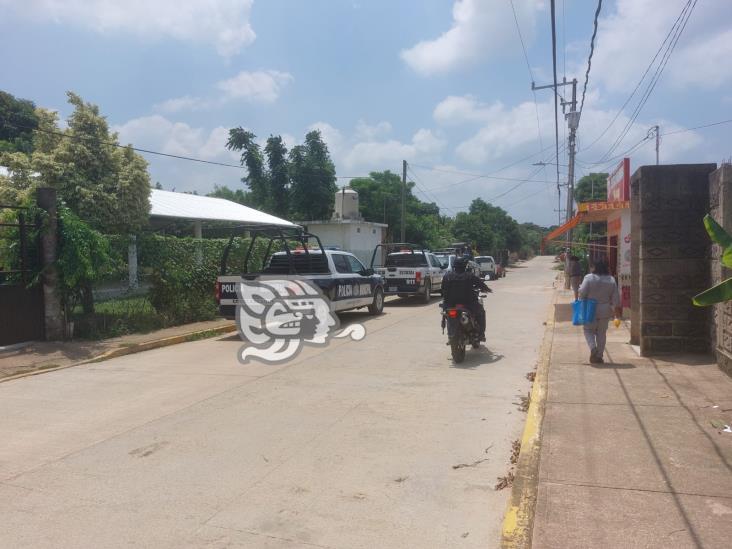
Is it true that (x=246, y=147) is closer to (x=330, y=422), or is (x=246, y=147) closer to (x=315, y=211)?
(x=315, y=211)

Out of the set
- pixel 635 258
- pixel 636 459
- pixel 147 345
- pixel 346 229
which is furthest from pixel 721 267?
pixel 346 229

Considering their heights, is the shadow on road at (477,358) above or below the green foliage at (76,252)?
below

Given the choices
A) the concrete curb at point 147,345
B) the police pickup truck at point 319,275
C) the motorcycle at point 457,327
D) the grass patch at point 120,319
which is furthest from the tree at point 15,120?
the motorcycle at point 457,327

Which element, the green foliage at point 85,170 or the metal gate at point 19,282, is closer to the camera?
the metal gate at point 19,282

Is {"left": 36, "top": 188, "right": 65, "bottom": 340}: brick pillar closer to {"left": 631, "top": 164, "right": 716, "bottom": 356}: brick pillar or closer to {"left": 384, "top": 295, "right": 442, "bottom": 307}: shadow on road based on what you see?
{"left": 631, "top": 164, "right": 716, "bottom": 356}: brick pillar

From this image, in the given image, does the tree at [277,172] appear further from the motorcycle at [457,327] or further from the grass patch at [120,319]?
the motorcycle at [457,327]

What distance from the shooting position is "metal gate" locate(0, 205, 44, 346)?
11.0 metres

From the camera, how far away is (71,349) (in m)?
11.0

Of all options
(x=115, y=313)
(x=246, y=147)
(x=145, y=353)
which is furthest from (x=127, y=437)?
(x=246, y=147)

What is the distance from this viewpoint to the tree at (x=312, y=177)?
3825 centimetres

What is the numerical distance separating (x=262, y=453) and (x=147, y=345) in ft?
23.5

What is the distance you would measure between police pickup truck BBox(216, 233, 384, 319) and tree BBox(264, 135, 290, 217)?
2358cm

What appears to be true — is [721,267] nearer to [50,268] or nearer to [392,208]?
[50,268]

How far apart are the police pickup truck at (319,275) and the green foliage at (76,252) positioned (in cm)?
240
